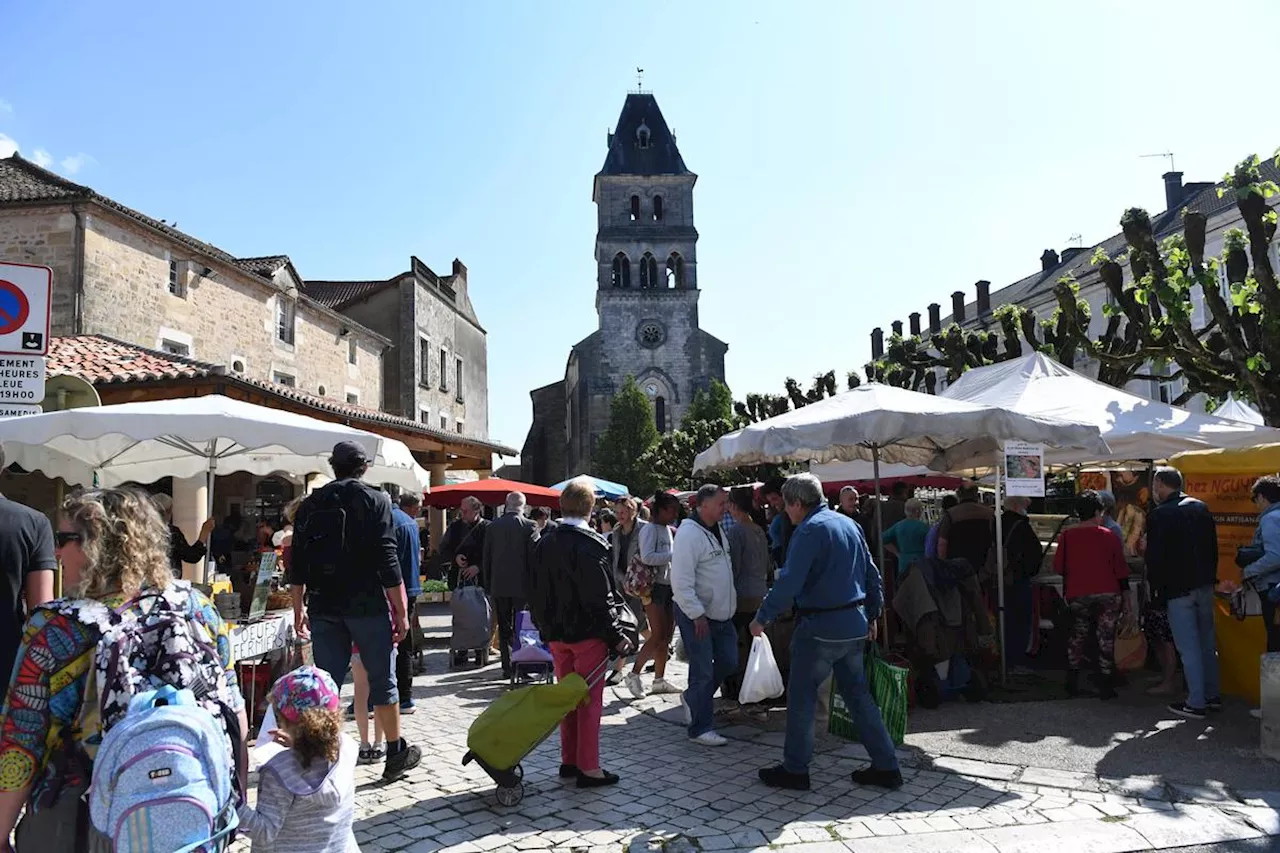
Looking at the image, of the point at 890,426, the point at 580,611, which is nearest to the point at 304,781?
the point at 580,611

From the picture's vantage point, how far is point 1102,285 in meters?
37.0

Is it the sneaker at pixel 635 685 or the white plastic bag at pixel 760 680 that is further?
the sneaker at pixel 635 685

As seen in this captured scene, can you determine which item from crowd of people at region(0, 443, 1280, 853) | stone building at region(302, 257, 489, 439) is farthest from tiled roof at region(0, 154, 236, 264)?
stone building at region(302, 257, 489, 439)

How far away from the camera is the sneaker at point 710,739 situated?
592 cm

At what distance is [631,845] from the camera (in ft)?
13.6

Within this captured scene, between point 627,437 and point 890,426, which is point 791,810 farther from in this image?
point 627,437

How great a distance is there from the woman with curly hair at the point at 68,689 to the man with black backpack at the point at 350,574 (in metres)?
2.22

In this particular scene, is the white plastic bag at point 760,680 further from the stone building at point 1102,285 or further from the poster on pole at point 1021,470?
the stone building at point 1102,285

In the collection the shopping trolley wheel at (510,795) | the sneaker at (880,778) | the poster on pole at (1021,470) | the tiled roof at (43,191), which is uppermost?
the tiled roof at (43,191)

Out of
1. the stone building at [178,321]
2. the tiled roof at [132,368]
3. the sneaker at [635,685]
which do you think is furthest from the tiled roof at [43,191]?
the sneaker at [635,685]

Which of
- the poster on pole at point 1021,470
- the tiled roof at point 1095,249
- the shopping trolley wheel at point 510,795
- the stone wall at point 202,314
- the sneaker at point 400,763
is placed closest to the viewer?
the shopping trolley wheel at point 510,795

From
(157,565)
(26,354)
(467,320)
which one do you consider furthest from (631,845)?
(467,320)

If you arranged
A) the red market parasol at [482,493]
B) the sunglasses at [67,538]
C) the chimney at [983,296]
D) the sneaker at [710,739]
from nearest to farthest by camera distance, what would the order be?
the sunglasses at [67,538], the sneaker at [710,739], the red market parasol at [482,493], the chimney at [983,296]

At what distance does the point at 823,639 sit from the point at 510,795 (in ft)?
6.16
